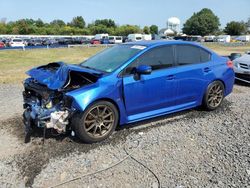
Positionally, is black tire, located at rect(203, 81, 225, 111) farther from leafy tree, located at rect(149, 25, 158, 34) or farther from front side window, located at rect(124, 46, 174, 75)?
leafy tree, located at rect(149, 25, 158, 34)

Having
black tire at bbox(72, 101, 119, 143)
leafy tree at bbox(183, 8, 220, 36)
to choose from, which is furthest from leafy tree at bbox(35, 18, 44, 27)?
black tire at bbox(72, 101, 119, 143)

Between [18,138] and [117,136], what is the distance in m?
1.70

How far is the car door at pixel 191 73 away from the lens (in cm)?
557

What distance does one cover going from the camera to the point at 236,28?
113 m

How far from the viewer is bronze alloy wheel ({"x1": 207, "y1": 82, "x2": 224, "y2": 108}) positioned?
6.19m

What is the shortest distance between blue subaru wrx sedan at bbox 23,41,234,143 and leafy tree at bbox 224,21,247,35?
117m

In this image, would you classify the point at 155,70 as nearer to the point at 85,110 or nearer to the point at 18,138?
the point at 85,110

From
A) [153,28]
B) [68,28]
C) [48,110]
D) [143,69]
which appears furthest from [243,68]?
[153,28]

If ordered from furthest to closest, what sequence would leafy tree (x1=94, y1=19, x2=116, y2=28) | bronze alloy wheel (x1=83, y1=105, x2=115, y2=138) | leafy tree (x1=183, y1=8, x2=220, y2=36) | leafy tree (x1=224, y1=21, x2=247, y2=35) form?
leafy tree (x1=94, y1=19, x2=116, y2=28), leafy tree (x1=183, y1=8, x2=220, y2=36), leafy tree (x1=224, y1=21, x2=247, y2=35), bronze alloy wheel (x1=83, y1=105, x2=115, y2=138)

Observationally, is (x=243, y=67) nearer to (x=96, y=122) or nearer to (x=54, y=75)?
(x=96, y=122)

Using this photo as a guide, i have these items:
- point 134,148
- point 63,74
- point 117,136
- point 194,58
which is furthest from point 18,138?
point 194,58

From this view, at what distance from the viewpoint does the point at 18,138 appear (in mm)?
4910

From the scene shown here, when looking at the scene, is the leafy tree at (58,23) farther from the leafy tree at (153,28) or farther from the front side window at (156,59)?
the front side window at (156,59)

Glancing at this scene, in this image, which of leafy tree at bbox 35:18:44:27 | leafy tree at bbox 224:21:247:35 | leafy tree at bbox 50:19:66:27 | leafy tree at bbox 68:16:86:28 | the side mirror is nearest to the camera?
the side mirror
